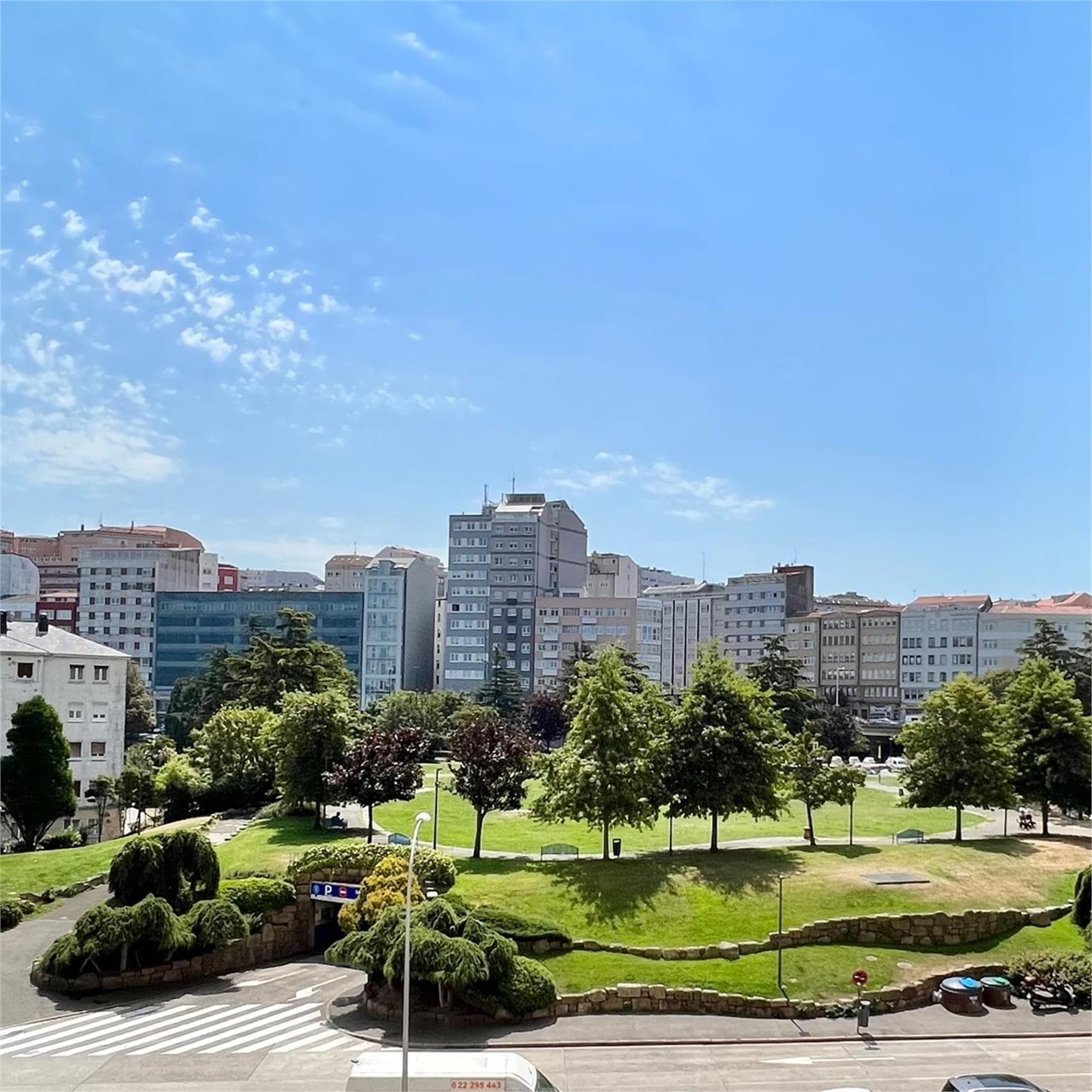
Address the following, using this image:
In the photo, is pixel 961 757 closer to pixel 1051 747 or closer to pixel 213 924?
pixel 1051 747

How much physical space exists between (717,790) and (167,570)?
14156 centimetres

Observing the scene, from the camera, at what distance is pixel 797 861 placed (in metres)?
46.2

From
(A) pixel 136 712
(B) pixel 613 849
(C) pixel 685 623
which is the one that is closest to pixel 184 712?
(A) pixel 136 712

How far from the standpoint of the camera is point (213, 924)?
131ft

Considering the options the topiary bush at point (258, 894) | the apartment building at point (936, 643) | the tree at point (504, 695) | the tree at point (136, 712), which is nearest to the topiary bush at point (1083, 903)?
the topiary bush at point (258, 894)

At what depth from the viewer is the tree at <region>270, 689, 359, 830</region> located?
55938 millimetres

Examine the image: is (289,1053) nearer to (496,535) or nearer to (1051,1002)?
(1051,1002)

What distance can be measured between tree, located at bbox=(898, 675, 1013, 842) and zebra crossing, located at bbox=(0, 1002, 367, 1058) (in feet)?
111

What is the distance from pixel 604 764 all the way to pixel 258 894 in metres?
15.6

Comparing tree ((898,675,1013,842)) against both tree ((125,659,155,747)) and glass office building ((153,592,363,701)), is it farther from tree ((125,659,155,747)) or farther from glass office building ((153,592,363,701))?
glass office building ((153,592,363,701))

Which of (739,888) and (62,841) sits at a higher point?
(739,888)

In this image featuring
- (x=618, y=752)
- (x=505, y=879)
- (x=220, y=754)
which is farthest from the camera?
(x=220, y=754)

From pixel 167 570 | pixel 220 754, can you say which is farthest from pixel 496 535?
pixel 220 754

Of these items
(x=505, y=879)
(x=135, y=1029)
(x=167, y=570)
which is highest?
(x=167, y=570)
